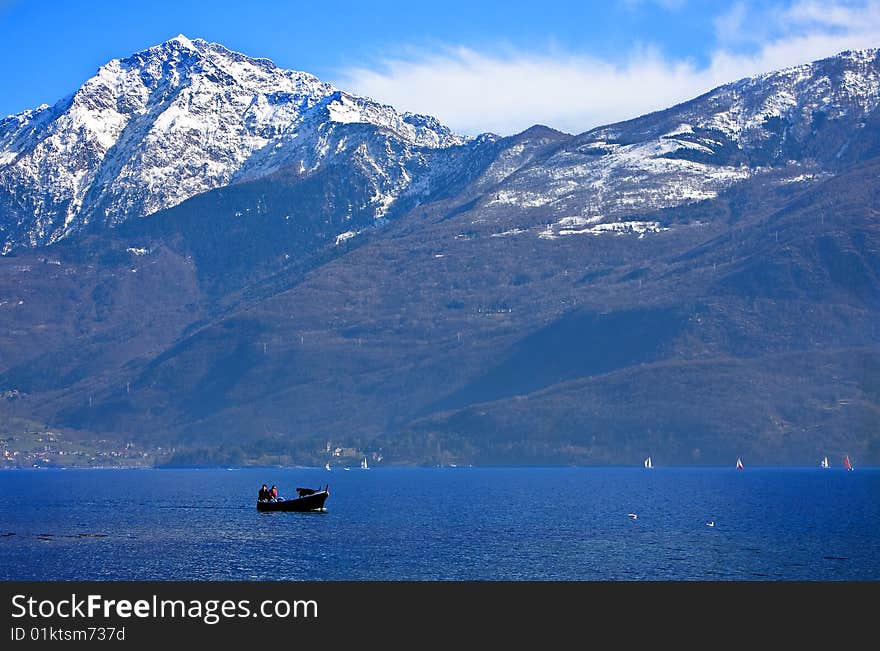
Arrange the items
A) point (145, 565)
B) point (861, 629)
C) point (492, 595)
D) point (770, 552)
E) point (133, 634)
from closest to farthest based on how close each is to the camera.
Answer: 1. point (133, 634)
2. point (861, 629)
3. point (492, 595)
4. point (145, 565)
5. point (770, 552)

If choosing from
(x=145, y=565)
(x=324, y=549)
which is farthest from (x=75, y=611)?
(x=324, y=549)

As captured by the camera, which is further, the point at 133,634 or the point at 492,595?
the point at 492,595

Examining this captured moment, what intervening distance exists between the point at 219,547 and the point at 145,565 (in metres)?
24.2

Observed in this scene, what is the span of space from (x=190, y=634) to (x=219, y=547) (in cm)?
8672

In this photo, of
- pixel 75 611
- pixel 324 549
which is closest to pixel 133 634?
pixel 75 611

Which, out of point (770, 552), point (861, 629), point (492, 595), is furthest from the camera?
point (770, 552)

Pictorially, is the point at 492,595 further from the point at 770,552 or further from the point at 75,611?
the point at 770,552

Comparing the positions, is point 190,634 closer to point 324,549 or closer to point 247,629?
point 247,629

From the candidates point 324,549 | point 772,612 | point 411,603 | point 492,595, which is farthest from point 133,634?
point 324,549

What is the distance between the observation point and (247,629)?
116 m

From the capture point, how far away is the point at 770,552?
7525 inches

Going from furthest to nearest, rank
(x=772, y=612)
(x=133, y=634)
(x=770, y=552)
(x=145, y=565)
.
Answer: (x=770, y=552) → (x=145, y=565) → (x=772, y=612) → (x=133, y=634)

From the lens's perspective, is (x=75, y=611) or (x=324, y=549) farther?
(x=324, y=549)

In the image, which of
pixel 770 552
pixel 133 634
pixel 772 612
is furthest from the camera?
pixel 770 552
